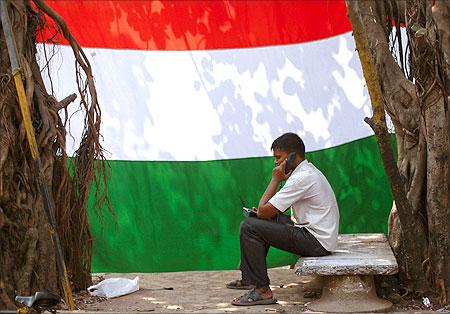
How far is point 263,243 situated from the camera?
6.25 m

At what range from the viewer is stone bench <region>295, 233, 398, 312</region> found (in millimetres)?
5766

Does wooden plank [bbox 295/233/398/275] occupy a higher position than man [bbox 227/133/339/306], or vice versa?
man [bbox 227/133/339/306]

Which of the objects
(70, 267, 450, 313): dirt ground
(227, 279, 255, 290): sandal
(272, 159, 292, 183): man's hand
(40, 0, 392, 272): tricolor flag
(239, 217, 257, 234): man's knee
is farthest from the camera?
(40, 0, 392, 272): tricolor flag

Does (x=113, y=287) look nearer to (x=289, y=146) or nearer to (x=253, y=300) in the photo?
(x=253, y=300)

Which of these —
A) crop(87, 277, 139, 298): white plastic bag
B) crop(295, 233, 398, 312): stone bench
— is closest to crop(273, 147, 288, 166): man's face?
crop(295, 233, 398, 312): stone bench

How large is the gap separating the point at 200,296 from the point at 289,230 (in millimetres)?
1075

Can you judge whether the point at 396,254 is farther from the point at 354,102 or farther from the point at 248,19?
the point at 248,19

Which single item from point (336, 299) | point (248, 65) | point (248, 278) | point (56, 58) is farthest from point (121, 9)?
point (336, 299)

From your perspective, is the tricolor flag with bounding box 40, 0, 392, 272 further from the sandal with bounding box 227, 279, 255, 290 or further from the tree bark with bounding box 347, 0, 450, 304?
the tree bark with bounding box 347, 0, 450, 304

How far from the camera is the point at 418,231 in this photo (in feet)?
19.7

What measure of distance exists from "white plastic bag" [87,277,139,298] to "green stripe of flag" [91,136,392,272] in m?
0.92

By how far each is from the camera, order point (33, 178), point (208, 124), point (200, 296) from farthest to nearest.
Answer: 1. point (208, 124)
2. point (200, 296)
3. point (33, 178)

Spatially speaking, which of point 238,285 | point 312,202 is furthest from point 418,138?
point 238,285

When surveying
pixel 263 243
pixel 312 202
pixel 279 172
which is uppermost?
pixel 279 172
